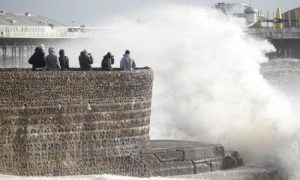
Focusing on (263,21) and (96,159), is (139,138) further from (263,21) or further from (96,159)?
(263,21)

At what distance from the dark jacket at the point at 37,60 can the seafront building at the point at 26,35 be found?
3637 centimetres

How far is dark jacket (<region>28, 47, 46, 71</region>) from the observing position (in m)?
17.2

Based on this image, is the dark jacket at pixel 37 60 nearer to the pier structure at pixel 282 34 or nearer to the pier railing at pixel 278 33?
the pier structure at pixel 282 34

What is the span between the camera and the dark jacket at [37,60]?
17.2 m

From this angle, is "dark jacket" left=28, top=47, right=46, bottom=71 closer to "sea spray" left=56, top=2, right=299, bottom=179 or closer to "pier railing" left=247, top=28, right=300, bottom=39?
"sea spray" left=56, top=2, right=299, bottom=179

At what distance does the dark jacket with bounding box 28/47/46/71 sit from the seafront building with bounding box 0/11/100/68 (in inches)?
1432

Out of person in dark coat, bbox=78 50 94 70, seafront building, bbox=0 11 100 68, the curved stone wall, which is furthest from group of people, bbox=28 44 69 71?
seafront building, bbox=0 11 100 68

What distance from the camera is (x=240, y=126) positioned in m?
22.1

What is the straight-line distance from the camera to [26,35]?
69.9 meters

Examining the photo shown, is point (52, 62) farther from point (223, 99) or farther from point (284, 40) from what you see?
point (284, 40)

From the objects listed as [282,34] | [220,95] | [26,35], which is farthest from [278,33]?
[220,95]

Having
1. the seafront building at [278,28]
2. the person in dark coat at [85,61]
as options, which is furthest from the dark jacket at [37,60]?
the seafront building at [278,28]

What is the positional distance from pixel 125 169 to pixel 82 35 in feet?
204

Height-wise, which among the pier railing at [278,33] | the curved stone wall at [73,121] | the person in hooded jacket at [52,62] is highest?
the pier railing at [278,33]
